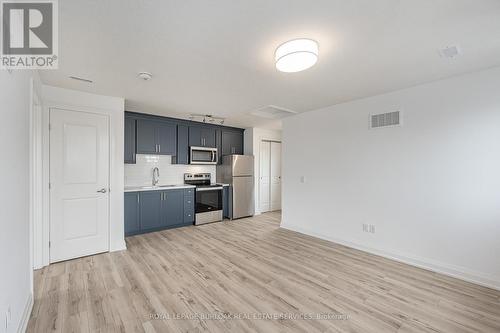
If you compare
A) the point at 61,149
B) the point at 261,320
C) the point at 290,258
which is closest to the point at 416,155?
the point at 290,258

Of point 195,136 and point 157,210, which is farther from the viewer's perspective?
point 195,136

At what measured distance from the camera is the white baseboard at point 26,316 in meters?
1.65

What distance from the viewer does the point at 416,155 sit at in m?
2.92

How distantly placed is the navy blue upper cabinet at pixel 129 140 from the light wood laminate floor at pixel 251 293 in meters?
1.72

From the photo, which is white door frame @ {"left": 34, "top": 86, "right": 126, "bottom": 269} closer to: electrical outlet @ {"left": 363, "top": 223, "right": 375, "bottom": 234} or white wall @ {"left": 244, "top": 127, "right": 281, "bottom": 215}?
white wall @ {"left": 244, "top": 127, "right": 281, "bottom": 215}

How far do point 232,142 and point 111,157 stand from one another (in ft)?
10.2

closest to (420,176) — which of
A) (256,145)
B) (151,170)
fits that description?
(256,145)

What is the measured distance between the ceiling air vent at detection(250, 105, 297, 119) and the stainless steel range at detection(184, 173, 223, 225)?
205 cm

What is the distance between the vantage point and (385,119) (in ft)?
10.5

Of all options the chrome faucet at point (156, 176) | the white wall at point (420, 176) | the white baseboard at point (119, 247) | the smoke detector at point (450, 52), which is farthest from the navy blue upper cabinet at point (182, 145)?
the smoke detector at point (450, 52)

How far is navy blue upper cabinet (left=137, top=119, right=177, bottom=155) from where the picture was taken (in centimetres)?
438

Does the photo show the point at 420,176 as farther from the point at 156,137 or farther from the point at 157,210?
the point at 156,137

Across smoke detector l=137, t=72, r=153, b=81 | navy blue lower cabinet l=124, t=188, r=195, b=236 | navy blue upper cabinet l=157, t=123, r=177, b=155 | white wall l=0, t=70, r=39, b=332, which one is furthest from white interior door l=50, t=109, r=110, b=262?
navy blue upper cabinet l=157, t=123, r=177, b=155
